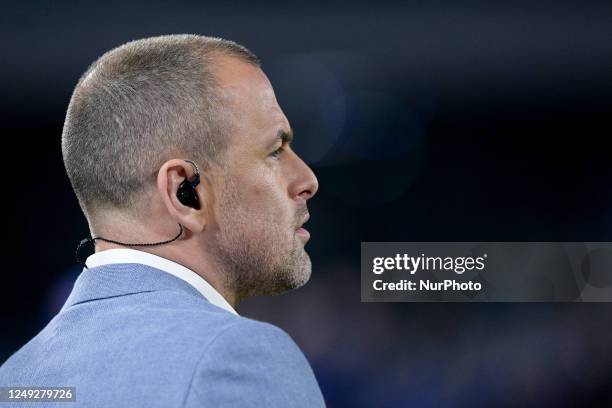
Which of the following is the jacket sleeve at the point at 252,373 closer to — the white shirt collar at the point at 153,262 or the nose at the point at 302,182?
the white shirt collar at the point at 153,262

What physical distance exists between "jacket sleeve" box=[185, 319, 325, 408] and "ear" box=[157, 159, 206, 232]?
6.2 inches

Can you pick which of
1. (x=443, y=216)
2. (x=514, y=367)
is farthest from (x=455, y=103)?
(x=514, y=367)

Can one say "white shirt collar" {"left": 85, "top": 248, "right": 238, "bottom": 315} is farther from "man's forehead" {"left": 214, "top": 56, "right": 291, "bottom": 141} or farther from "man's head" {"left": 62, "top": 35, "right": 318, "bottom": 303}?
"man's forehead" {"left": 214, "top": 56, "right": 291, "bottom": 141}

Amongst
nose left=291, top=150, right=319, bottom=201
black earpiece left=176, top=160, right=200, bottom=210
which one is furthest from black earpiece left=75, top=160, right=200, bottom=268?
nose left=291, top=150, right=319, bottom=201

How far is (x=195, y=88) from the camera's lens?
67cm

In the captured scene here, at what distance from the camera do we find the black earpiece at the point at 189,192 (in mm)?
632

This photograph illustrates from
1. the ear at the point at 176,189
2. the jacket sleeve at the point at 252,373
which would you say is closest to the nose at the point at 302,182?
the ear at the point at 176,189

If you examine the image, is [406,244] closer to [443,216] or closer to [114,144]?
[443,216]

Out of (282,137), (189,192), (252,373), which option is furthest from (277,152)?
(252,373)

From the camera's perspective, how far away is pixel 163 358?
1.60 ft

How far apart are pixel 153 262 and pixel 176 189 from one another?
6 cm

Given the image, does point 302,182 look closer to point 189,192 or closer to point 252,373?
point 189,192

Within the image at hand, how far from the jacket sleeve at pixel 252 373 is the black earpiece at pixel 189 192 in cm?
16

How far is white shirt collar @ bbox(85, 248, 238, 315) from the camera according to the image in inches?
24.3
